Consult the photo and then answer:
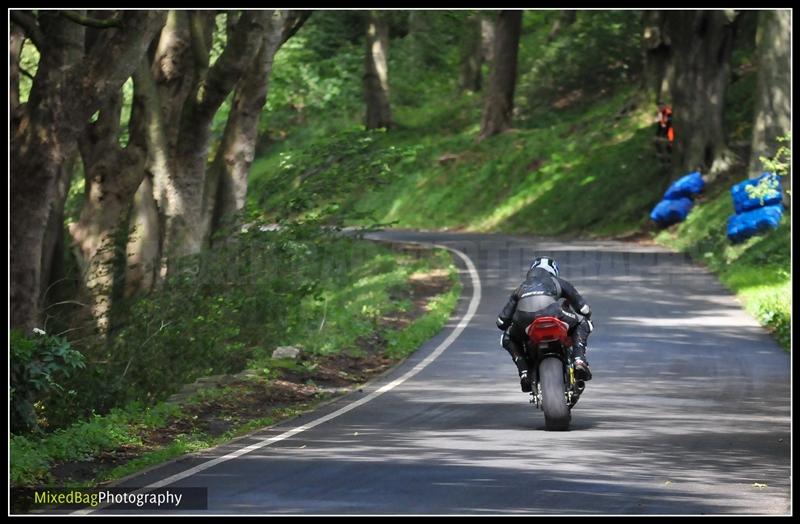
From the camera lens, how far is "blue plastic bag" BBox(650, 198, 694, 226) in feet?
135

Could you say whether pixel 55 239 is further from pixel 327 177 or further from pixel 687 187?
pixel 687 187

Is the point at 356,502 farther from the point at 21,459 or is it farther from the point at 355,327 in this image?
the point at 355,327

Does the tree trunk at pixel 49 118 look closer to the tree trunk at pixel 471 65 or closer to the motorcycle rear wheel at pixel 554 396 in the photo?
the motorcycle rear wheel at pixel 554 396

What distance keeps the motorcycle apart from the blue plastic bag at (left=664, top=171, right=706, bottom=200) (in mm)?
26425

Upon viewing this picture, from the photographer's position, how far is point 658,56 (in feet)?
157

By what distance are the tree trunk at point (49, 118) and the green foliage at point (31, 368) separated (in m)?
2.51

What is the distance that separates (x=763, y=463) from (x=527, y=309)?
3031 mm

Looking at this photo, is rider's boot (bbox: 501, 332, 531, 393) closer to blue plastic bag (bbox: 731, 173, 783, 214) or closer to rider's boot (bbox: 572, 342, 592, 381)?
Answer: rider's boot (bbox: 572, 342, 592, 381)

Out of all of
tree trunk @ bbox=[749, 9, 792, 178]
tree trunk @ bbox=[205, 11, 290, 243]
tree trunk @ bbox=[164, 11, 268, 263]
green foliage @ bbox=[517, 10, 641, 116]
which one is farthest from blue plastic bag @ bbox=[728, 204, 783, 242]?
green foliage @ bbox=[517, 10, 641, 116]

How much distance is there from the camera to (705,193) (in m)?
41.5

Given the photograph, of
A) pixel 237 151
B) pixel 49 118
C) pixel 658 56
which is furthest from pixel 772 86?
pixel 49 118

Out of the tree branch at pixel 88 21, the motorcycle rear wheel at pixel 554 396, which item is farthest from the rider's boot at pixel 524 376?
the tree branch at pixel 88 21

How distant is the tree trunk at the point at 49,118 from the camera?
642 inches

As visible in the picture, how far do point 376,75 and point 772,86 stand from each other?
27418mm
